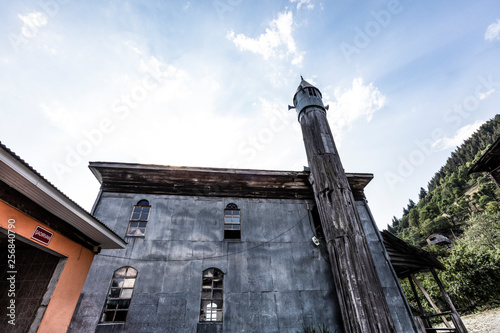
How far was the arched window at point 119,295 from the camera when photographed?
312 inches

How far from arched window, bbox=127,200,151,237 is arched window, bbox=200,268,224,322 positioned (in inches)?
132

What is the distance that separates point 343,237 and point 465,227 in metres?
55.0

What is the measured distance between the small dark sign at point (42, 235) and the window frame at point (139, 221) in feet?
14.9

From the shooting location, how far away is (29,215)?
4.62 meters

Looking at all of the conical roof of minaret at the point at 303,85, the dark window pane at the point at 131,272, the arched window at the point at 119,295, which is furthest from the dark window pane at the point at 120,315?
the conical roof of minaret at the point at 303,85

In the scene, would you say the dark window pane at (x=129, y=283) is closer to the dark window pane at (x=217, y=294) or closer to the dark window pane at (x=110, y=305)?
the dark window pane at (x=110, y=305)

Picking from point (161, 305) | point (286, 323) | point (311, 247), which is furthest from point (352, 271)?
point (161, 305)

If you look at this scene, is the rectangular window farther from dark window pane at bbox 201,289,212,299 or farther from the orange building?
the orange building

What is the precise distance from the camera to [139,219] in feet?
32.1

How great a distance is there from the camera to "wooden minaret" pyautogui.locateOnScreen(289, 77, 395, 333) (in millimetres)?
7457

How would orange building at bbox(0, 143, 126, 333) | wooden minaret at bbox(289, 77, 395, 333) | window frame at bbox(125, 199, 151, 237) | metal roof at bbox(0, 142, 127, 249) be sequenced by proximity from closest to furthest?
metal roof at bbox(0, 142, 127, 249) < orange building at bbox(0, 143, 126, 333) < wooden minaret at bbox(289, 77, 395, 333) < window frame at bbox(125, 199, 151, 237)

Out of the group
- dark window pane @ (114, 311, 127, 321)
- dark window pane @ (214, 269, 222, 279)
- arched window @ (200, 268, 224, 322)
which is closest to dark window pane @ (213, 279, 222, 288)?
arched window @ (200, 268, 224, 322)

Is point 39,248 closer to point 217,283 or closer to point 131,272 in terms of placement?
point 131,272
